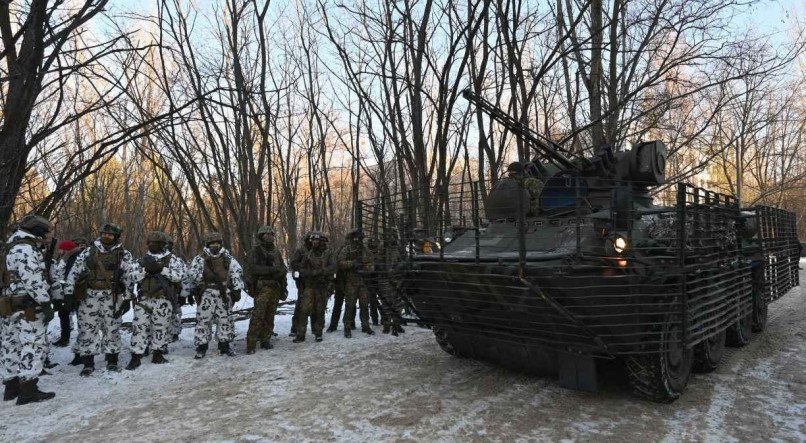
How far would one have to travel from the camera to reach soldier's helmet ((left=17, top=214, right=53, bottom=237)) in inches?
195

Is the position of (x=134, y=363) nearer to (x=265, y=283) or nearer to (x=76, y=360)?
(x=76, y=360)

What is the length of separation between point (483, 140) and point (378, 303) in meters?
6.89

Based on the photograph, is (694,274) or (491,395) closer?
(694,274)

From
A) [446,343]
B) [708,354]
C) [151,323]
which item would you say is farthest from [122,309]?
[708,354]

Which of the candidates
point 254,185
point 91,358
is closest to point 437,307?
point 91,358

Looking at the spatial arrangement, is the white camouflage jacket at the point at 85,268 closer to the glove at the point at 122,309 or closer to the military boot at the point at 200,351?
the glove at the point at 122,309

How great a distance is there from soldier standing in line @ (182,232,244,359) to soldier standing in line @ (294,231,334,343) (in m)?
1.00

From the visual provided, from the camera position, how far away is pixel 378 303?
5.86 metres

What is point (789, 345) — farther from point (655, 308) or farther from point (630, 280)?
point (630, 280)

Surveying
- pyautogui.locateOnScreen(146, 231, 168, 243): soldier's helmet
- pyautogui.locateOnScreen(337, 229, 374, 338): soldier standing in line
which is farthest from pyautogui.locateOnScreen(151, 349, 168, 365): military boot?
pyautogui.locateOnScreen(337, 229, 374, 338): soldier standing in line

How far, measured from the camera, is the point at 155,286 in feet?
20.4

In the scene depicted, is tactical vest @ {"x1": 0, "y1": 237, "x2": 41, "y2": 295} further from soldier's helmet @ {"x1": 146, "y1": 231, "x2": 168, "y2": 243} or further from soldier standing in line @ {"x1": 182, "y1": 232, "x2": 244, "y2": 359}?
soldier standing in line @ {"x1": 182, "y1": 232, "x2": 244, "y2": 359}

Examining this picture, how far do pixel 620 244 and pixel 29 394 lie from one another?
5292 millimetres

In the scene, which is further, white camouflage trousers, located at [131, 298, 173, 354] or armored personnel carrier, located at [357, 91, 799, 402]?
white camouflage trousers, located at [131, 298, 173, 354]
